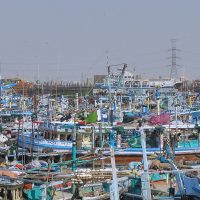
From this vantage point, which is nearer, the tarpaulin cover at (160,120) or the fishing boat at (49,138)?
the fishing boat at (49,138)

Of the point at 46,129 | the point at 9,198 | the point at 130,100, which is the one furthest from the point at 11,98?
the point at 9,198

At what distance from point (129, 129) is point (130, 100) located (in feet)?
56.0

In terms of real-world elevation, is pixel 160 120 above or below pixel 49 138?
above

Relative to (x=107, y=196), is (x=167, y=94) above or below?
above

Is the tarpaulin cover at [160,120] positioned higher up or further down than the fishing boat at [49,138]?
higher up

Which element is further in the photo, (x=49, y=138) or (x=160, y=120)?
(x=49, y=138)

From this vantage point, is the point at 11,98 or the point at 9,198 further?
the point at 11,98

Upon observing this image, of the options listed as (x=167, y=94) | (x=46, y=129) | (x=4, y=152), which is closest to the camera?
(x=4, y=152)

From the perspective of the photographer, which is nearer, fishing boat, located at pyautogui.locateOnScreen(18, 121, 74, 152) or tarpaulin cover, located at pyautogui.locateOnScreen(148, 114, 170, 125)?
fishing boat, located at pyautogui.locateOnScreen(18, 121, 74, 152)

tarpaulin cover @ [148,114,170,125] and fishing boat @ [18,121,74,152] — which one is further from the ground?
tarpaulin cover @ [148,114,170,125]

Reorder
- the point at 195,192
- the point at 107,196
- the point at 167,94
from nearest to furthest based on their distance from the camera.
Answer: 1. the point at 195,192
2. the point at 107,196
3. the point at 167,94

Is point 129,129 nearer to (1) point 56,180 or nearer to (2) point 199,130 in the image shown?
(2) point 199,130

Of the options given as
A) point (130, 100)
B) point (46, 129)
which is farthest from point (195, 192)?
point (130, 100)

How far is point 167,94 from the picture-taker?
45.7 metres
